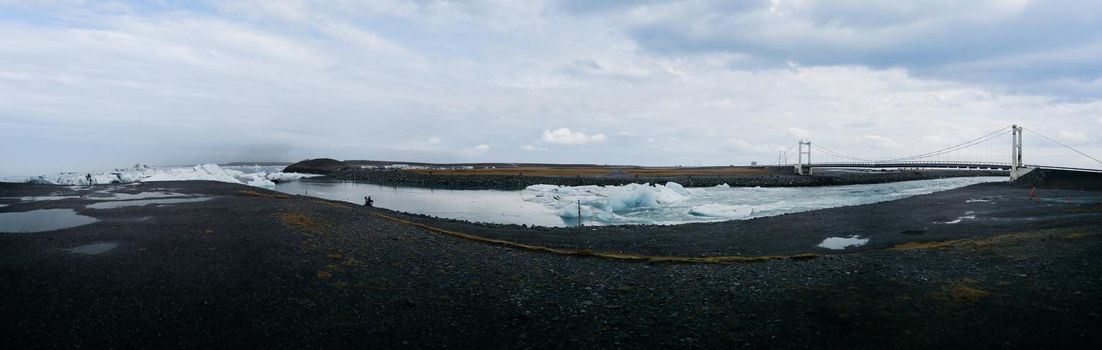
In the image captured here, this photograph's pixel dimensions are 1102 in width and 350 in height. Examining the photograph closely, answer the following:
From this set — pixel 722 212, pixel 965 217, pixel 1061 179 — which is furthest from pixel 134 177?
pixel 1061 179

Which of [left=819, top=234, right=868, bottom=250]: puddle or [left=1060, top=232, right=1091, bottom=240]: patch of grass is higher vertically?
[left=1060, top=232, right=1091, bottom=240]: patch of grass

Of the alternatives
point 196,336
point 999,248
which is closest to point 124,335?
point 196,336

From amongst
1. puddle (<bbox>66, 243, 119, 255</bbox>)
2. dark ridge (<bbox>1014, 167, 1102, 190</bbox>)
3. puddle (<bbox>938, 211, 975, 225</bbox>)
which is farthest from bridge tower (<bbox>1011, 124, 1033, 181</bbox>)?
puddle (<bbox>66, 243, 119, 255</bbox>)

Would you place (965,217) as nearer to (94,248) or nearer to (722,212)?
(722,212)

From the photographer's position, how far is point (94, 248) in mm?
9164

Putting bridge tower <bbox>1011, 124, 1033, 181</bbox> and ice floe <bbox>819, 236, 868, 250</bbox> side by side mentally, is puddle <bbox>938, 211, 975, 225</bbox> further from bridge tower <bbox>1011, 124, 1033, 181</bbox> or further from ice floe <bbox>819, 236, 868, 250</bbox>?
bridge tower <bbox>1011, 124, 1033, 181</bbox>

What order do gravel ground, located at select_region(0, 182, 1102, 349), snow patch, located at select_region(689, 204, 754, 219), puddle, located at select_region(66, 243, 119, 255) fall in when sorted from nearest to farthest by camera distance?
gravel ground, located at select_region(0, 182, 1102, 349) → puddle, located at select_region(66, 243, 119, 255) → snow patch, located at select_region(689, 204, 754, 219)

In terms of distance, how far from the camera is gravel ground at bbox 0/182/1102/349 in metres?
5.62

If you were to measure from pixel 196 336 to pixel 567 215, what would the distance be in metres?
20.3

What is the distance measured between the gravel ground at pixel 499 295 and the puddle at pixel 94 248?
7.9 inches

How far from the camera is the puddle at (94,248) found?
879cm

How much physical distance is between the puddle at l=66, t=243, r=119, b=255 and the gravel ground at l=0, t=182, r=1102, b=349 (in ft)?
0.65

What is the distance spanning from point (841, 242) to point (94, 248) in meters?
16.1

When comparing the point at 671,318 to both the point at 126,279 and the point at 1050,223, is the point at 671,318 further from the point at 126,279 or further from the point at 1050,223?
the point at 1050,223
